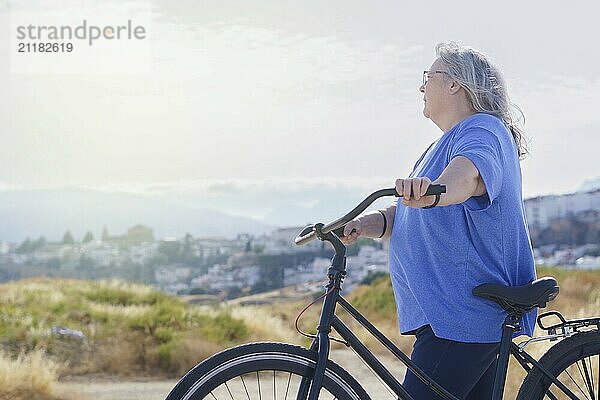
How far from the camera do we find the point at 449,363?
2.15m

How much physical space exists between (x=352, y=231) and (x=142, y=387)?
3.18 metres

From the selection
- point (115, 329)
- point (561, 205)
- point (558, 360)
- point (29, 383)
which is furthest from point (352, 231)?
point (561, 205)

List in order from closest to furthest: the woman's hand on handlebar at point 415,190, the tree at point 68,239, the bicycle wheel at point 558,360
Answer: the woman's hand on handlebar at point 415,190
the bicycle wheel at point 558,360
the tree at point 68,239

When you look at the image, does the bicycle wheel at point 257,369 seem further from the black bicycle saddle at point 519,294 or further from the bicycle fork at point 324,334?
the black bicycle saddle at point 519,294

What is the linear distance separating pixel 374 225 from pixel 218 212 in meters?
6.53

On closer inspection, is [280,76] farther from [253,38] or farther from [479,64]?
[479,64]

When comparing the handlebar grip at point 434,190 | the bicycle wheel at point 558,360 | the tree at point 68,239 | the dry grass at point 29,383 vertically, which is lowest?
the dry grass at point 29,383

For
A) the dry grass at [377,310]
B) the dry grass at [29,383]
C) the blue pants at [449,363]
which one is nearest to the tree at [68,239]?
the dry grass at [377,310]

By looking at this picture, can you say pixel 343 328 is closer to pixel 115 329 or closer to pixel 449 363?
pixel 449 363

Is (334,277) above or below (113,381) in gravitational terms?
above

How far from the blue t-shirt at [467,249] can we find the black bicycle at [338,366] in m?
0.05

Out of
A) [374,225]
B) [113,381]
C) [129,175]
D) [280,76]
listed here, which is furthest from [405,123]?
[374,225]

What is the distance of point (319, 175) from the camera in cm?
858

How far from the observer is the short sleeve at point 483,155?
1987 millimetres
